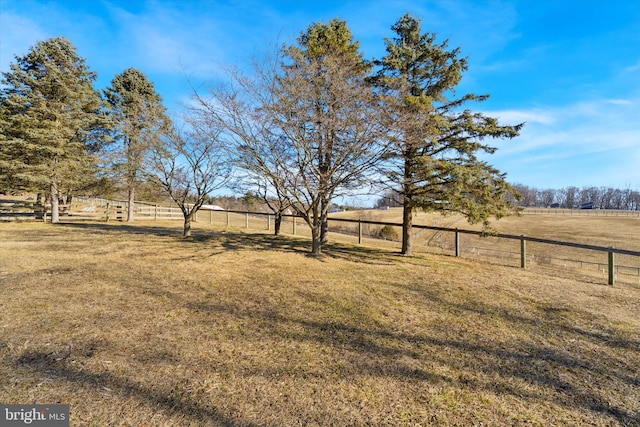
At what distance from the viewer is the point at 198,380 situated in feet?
8.06

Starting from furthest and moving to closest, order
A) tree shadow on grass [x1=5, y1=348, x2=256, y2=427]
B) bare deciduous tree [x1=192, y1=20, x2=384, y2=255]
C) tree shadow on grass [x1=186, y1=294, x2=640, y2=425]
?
bare deciduous tree [x1=192, y1=20, x2=384, y2=255] → tree shadow on grass [x1=186, y1=294, x2=640, y2=425] → tree shadow on grass [x1=5, y1=348, x2=256, y2=427]

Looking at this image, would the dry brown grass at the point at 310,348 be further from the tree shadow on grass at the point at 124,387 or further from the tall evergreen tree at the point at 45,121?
the tall evergreen tree at the point at 45,121

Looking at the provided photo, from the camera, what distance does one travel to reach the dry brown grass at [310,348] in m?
2.19

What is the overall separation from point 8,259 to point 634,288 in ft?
46.5

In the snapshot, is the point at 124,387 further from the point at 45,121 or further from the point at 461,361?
the point at 45,121

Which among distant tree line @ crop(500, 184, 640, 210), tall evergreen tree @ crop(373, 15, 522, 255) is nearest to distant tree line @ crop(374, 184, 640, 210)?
distant tree line @ crop(500, 184, 640, 210)

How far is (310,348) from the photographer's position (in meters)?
3.09

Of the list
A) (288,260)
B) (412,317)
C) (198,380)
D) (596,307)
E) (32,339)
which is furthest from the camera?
(288,260)

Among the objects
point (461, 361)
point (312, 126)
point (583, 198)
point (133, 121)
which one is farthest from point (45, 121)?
point (583, 198)

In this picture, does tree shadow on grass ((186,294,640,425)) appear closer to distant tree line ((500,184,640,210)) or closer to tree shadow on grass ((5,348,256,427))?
tree shadow on grass ((5,348,256,427))

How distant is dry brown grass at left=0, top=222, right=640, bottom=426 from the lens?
7.19ft

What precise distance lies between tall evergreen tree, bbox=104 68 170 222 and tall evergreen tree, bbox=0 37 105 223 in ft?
6.63

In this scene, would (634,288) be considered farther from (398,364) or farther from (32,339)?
(32,339)

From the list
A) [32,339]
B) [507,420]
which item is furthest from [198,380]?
[507,420]
